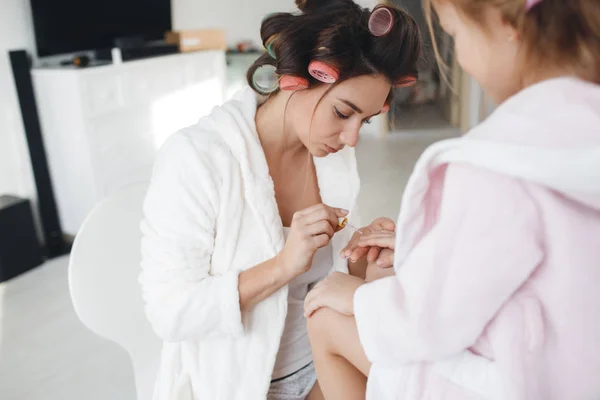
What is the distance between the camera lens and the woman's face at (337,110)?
940 millimetres

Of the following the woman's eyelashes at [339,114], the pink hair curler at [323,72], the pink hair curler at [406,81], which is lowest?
the woman's eyelashes at [339,114]

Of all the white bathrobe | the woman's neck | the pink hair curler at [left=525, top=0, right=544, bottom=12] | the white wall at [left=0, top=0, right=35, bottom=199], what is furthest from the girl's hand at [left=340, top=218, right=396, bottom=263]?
the white wall at [left=0, top=0, right=35, bottom=199]

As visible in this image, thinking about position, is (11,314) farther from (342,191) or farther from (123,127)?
(342,191)

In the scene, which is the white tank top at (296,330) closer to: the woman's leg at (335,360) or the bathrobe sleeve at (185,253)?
the bathrobe sleeve at (185,253)

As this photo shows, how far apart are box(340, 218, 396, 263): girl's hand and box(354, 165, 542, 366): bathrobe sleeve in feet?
0.99

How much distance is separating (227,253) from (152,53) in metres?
2.77

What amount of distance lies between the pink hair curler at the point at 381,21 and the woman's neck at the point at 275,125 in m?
0.19

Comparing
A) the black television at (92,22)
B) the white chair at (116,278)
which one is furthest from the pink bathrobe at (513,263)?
the black television at (92,22)

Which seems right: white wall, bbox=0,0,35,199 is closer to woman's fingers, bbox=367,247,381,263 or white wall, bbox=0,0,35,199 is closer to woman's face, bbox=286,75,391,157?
woman's face, bbox=286,75,391,157

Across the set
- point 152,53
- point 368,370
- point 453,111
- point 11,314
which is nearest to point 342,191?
point 368,370

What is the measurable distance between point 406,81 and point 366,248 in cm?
31

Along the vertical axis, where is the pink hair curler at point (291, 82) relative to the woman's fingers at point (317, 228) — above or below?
above

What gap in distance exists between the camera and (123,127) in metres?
3.09

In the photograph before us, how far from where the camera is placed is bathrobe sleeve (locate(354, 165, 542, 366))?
0.51 metres
